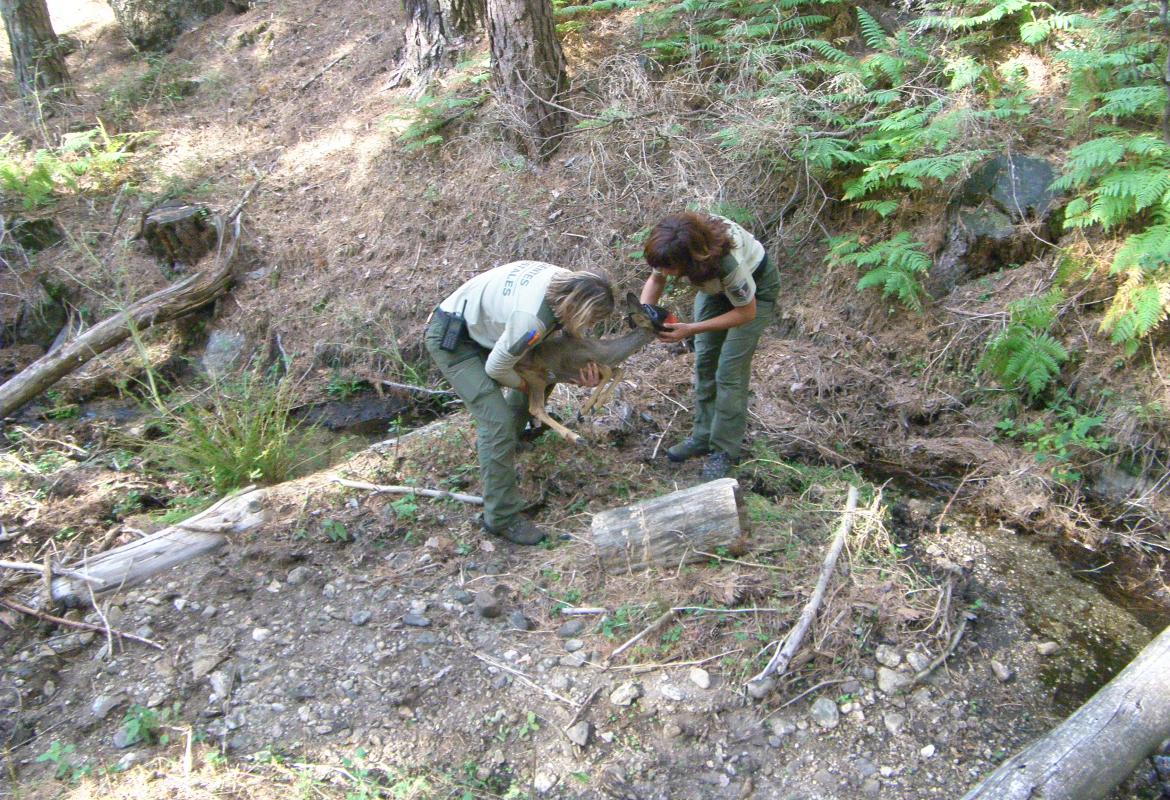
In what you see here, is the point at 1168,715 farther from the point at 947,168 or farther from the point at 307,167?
the point at 307,167

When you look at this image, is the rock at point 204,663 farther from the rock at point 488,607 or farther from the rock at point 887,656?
the rock at point 887,656

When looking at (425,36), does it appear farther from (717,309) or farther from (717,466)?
(717,466)

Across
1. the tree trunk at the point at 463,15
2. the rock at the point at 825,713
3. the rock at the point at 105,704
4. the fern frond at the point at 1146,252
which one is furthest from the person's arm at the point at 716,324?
the tree trunk at the point at 463,15

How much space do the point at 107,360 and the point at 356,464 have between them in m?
3.45

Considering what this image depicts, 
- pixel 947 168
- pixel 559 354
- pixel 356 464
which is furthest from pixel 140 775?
pixel 947 168

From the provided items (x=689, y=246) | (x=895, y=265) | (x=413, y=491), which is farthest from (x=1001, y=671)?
(x=413, y=491)

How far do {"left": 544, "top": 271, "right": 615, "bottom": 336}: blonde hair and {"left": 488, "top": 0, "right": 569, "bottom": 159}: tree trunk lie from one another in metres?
3.98

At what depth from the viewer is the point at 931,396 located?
5.37 metres

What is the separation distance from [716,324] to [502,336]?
1239mm

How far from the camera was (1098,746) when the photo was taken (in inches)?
107

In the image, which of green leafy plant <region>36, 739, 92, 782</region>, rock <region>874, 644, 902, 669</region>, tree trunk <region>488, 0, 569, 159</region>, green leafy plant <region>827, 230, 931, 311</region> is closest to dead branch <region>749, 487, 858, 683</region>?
rock <region>874, 644, 902, 669</region>

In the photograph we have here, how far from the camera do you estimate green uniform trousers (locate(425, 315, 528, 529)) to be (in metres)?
4.01

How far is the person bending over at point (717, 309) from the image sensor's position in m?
3.69

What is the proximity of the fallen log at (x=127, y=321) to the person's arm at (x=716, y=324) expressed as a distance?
4270 millimetres
